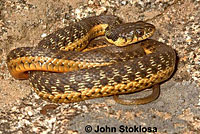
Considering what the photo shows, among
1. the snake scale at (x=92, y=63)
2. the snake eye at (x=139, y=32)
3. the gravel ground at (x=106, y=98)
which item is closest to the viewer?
the gravel ground at (x=106, y=98)

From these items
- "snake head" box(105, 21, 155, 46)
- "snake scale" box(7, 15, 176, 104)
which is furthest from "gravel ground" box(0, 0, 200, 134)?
"snake head" box(105, 21, 155, 46)

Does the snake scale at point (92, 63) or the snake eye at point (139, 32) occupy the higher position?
the snake eye at point (139, 32)

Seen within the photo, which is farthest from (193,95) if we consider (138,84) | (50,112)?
(50,112)

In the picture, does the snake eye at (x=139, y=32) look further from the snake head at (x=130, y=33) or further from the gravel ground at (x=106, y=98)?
the gravel ground at (x=106, y=98)

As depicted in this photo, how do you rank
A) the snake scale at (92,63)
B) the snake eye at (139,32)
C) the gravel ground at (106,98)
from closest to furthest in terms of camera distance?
the gravel ground at (106,98), the snake scale at (92,63), the snake eye at (139,32)

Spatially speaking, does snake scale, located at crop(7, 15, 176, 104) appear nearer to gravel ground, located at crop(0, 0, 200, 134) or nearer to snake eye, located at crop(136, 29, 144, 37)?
snake eye, located at crop(136, 29, 144, 37)

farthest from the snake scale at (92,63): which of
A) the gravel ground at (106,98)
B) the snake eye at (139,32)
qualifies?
the gravel ground at (106,98)

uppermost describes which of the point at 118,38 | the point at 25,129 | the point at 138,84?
the point at 118,38

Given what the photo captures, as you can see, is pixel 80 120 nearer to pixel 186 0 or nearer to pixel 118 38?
pixel 118 38

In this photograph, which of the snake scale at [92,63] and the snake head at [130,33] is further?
the snake head at [130,33]
